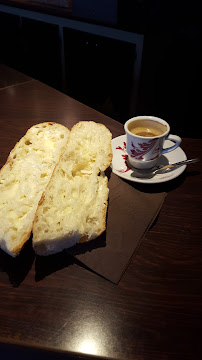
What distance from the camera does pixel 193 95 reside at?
11.0ft

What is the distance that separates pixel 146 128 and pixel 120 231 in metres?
0.66

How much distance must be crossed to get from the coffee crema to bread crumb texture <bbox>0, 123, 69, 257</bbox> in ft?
1.23

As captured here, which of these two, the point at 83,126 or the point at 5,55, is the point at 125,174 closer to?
the point at 83,126

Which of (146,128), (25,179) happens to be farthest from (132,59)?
(25,179)

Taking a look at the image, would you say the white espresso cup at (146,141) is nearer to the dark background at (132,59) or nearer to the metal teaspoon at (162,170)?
the metal teaspoon at (162,170)

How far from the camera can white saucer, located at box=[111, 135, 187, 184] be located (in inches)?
51.2

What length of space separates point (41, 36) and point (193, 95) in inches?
87.4

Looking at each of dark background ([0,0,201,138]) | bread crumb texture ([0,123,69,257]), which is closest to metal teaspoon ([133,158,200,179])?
bread crumb texture ([0,123,69,257])

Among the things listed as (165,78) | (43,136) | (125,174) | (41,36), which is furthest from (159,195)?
(41,36)

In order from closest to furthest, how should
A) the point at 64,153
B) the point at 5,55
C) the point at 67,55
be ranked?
the point at 64,153 → the point at 67,55 → the point at 5,55

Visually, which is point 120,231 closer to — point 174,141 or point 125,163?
point 125,163

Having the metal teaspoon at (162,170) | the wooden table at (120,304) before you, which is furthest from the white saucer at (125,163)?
the wooden table at (120,304)

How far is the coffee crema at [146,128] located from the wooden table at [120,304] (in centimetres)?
46

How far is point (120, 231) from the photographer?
1.04m
